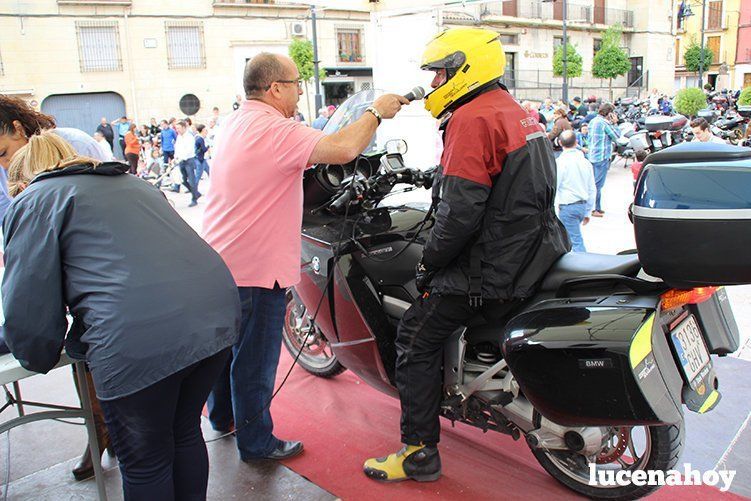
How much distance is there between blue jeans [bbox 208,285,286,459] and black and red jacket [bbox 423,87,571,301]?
0.86 meters

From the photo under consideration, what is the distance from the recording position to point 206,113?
29.7 metres

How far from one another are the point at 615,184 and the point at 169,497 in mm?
12014

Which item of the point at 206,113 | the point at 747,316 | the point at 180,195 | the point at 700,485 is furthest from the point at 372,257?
the point at 206,113

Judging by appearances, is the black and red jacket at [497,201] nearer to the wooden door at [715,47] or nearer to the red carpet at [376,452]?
the red carpet at [376,452]

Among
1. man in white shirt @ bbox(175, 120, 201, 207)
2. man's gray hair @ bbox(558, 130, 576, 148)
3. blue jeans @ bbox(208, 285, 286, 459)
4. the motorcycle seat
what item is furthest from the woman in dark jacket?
man in white shirt @ bbox(175, 120, 201, 207)

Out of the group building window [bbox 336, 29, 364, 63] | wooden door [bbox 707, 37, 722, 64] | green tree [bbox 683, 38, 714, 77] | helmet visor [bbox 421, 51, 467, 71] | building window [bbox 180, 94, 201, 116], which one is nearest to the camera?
helmet visor [bbox 421, 51, 467, 71]

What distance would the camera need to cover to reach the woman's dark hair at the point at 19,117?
3049 millimetres

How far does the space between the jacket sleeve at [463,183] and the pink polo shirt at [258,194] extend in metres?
0.55

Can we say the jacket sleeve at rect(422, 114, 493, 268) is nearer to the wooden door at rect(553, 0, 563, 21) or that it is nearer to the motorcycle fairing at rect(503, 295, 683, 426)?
the motorcycle fairing at rect(503, 295, 683, 426)

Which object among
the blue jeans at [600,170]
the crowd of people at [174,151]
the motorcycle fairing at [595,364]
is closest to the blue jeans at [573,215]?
the blue jeans at [600,170]

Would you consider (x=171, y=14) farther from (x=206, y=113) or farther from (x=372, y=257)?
(x=372, y=257)

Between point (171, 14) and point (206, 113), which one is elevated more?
point (171, 14)

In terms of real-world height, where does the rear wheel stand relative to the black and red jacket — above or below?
below

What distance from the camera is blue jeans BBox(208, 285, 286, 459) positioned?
2.93 m
